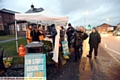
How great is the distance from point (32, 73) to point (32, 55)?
513mm

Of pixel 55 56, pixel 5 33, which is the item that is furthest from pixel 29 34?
pixel 5 33

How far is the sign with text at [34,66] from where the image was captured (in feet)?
11.3

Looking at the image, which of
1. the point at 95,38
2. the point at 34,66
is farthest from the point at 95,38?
the point at 34,66

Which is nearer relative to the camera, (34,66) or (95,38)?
(34,66)

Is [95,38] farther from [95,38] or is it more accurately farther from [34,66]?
[34,66]

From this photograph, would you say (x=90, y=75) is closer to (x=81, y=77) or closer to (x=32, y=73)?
(x=81, y=77)

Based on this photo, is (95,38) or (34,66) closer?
(34,66)

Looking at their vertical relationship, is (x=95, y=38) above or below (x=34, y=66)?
above

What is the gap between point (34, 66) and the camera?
3.47 m

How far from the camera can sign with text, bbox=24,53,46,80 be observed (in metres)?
3.44

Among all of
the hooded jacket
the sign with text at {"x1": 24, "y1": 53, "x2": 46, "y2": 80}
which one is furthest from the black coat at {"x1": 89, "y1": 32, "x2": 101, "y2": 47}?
the sign with text at {"x1": 24, "y1": 53, "x2": 46, "y2": 80}

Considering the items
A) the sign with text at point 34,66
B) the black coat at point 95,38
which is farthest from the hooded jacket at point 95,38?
the sign with text at point 34,66

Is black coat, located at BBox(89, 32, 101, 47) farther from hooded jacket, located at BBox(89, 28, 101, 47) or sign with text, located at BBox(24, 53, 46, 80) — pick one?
sign with text, located at BBox(24, 53, 46, 80)

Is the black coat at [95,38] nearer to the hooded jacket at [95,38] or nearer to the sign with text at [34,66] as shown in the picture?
the hooded jacket at [95,38]
